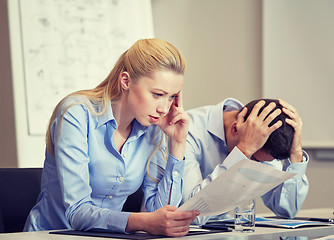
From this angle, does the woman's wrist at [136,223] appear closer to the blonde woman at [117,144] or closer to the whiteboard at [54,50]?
the blonde woman at [117,144]

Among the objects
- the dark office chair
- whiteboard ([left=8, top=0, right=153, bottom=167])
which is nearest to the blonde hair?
the dark office chair

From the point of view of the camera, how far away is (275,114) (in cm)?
193

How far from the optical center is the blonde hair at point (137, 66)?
5.19 feet

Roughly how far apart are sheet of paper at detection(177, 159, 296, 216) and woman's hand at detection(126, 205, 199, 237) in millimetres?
22

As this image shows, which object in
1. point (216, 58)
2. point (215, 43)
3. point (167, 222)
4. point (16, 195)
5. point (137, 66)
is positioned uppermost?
point (137, 66)

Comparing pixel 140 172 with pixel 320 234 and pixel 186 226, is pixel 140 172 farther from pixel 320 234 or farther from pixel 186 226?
pixel 320 234

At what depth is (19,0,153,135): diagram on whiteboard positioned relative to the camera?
10.3 feet

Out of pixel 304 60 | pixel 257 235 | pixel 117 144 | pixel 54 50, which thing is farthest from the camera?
pixel 304 60

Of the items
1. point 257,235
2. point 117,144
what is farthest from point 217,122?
point 257,235

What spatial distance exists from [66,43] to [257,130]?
1.75 meters

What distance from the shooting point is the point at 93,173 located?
161 cm

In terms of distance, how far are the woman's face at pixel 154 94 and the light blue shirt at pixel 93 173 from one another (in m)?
0.11

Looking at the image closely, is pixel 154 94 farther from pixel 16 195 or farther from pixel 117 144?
pixel 16 195

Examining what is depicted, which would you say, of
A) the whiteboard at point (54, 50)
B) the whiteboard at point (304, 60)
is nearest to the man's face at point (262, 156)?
the whiteboard at point (304, 60)
